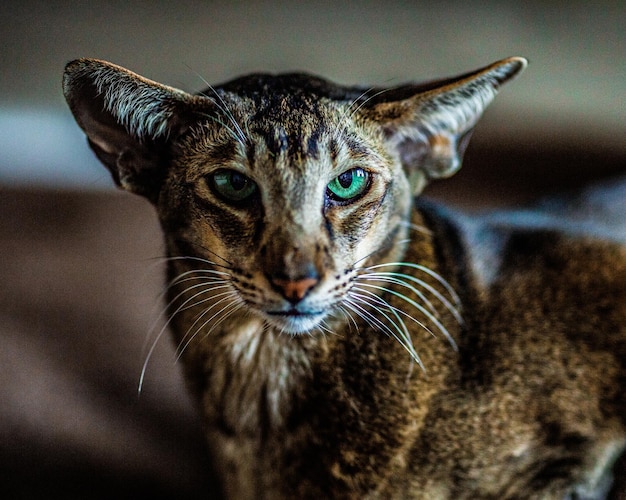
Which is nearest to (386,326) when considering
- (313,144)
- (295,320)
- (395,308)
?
(395,308)

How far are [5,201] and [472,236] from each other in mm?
1378

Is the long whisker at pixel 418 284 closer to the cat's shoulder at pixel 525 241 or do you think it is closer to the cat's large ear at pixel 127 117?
the cat's shoulder at pixel 525 241

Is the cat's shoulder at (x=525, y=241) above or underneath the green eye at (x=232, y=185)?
underneath

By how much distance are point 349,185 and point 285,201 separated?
12 centimetres

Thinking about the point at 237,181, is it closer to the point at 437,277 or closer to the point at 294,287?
the point at 294,287

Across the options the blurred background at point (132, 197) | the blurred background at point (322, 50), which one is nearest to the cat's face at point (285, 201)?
the blurred background at point (132, 197)

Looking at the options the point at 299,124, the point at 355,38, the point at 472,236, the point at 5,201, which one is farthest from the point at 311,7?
the point at 299,124

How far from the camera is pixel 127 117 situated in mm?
1080

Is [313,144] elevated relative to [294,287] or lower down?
elevated

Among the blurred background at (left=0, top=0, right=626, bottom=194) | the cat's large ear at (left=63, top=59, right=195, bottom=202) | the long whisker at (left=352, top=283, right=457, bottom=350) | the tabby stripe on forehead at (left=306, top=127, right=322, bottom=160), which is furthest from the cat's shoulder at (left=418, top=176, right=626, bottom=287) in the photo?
the blurred background at (left=0, top=0, right=626, bottom=194)

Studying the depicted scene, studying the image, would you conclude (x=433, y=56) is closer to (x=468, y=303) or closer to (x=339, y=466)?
(x=468, y=303)

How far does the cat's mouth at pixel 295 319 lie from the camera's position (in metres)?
1.01

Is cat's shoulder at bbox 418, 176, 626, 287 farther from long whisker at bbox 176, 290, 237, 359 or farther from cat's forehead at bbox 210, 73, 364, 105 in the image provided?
long whisker at bbox 176, 290, 237, 359

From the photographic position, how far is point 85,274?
202 centimetres
